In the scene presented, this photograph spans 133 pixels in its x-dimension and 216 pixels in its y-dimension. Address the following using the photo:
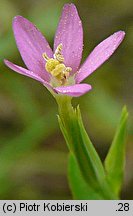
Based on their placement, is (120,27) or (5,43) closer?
(5,43)

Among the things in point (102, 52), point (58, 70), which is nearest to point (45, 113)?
point (58, 70)

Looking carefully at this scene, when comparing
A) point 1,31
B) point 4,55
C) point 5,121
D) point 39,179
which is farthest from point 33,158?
point 1,31

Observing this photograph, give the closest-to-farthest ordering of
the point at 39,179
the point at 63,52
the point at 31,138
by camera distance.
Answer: the point at 63,52 → the point at 31,138 → the point at 39,179

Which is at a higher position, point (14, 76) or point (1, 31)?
point (1, 31)

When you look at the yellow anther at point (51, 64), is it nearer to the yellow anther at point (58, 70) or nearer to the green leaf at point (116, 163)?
the yellow anther at point (58, 70)

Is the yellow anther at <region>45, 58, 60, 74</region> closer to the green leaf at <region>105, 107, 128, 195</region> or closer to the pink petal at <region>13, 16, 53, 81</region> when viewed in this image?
the pink petal at <region>13, 16, 53, 81</region>

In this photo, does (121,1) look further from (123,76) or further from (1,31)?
(1,31)

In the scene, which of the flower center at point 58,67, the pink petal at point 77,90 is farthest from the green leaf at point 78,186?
the flower center at point 58,67
